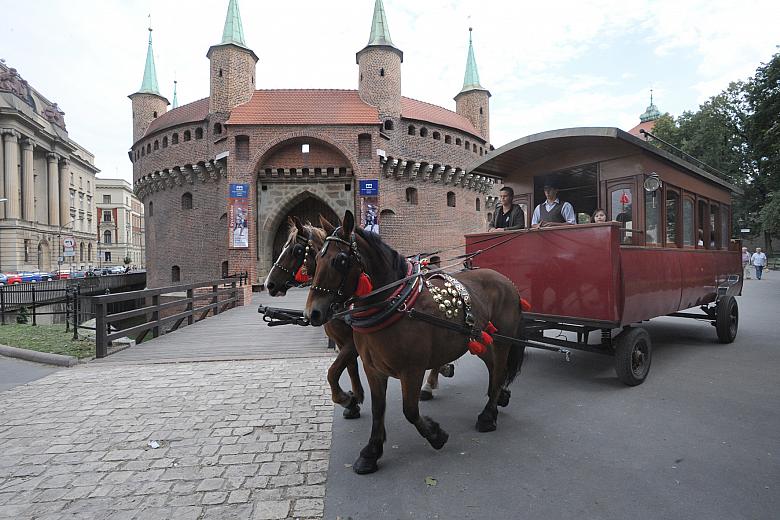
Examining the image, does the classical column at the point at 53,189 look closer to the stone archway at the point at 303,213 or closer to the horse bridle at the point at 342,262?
the stone archway at the point at 303,213

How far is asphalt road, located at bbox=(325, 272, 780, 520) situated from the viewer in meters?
2.65

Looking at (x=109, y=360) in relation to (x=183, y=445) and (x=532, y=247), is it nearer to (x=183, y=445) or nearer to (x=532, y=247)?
(x=183, y=445)

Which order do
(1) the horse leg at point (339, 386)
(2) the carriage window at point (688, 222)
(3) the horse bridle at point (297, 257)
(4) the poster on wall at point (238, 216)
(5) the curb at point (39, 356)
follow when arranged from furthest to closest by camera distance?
1. (4) the poster on wall at point (238, 216)
2. (5) the curb at point (39, 356)
3. (2) the carriage window at point (688, 222)
4. (3) the horse bridle at point (297, 257)
5. (1) the horse leg at point (339, 386)

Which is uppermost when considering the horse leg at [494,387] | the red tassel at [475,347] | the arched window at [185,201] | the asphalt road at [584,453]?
the arched window at [185,201]

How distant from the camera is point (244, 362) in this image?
671 centimetres

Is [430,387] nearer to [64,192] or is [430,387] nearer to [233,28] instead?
[233,28]

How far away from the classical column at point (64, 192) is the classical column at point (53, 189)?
5.86 ft

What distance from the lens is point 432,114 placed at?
2395 cm

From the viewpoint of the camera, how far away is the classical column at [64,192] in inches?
2336

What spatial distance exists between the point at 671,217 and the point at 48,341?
37.2 feet

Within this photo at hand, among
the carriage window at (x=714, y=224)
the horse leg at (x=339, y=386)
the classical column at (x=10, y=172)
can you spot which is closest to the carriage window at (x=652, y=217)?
the carriage window at (x=714, y=224)

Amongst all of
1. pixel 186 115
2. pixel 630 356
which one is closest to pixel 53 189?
pixel 186 115

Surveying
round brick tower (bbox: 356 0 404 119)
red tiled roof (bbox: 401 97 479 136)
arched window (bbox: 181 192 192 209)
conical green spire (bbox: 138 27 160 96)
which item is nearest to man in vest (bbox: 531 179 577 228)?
round brick tower (bbox: 356 0 404 119)

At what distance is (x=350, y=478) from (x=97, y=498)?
5.68 feet
